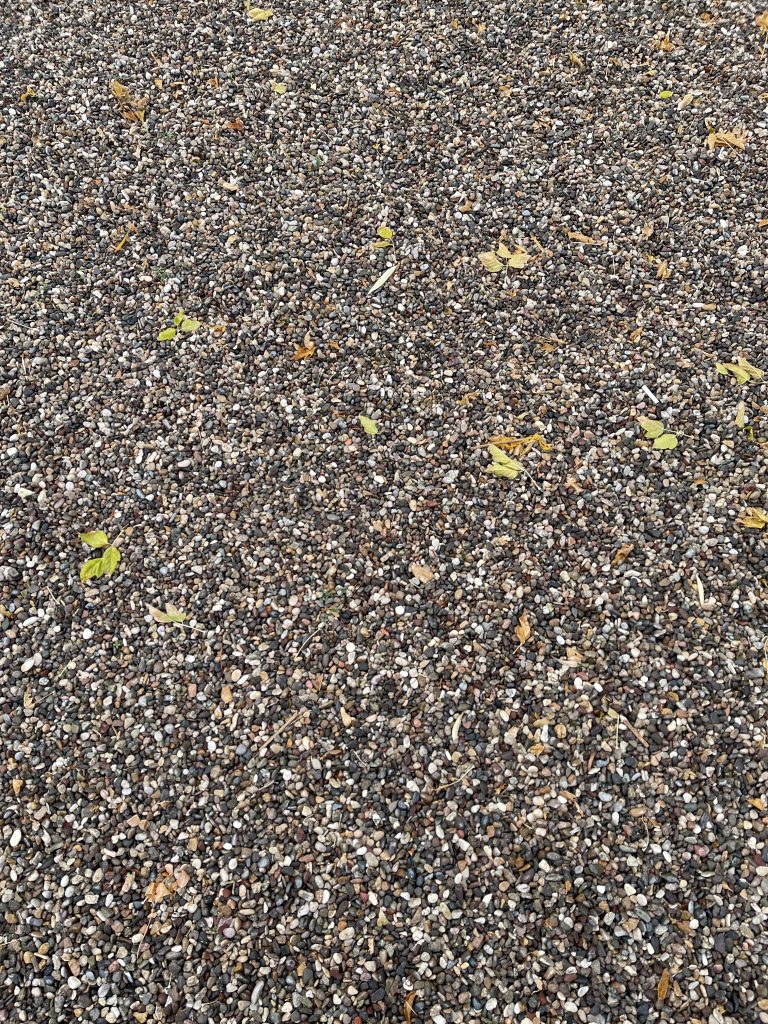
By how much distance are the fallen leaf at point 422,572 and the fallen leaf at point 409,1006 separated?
122cm

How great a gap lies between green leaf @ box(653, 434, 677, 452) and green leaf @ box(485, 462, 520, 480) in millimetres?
530

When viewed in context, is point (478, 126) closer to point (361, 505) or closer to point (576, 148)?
point (576, 148)

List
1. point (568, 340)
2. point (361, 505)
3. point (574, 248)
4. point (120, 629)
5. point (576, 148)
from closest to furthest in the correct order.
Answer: point (120, 629) → point (361, 505) → point (568, 340) → point (574, 248) → point (576, 148)

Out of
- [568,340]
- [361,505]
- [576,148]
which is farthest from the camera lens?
[576,148]

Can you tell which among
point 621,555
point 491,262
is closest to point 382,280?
point 491,262

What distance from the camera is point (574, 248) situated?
366cm

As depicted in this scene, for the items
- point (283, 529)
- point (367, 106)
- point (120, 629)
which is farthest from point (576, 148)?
point (120, 629)

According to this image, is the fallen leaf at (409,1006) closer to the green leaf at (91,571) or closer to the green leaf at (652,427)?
the green leaf at (91,571)

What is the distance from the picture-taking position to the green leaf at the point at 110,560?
2.95m

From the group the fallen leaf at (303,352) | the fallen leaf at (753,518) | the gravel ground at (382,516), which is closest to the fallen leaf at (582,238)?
the gravel ground at (382,516)

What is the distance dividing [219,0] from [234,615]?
3.41m

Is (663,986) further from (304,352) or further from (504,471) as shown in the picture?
(304,352)

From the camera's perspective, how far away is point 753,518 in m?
3.00

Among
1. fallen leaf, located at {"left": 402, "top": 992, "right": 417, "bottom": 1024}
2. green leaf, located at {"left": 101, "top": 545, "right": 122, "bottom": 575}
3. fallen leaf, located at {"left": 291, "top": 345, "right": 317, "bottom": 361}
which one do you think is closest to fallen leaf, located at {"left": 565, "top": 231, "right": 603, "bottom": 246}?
fallen leaf, located at {"left": 291, "top": 345, "right": 317, "bottom": 361}
